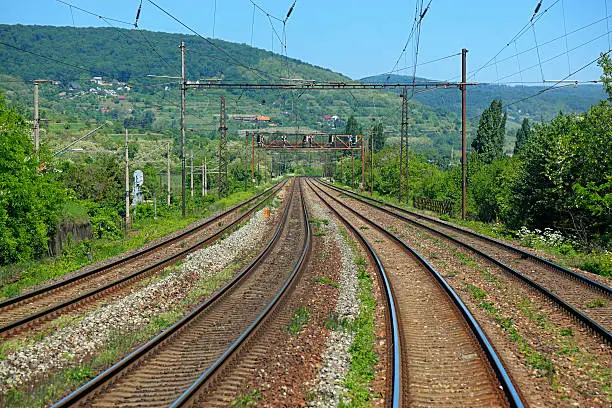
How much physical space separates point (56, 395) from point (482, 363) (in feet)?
19.8

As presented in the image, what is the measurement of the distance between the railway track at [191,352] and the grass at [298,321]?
0.56 m

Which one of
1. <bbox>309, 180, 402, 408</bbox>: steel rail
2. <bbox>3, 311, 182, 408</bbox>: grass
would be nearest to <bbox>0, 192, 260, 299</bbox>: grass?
<bbox>3, 311, 182, 408</bbox>: grass

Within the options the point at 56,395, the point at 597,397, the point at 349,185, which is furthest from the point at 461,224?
the point at 349,185

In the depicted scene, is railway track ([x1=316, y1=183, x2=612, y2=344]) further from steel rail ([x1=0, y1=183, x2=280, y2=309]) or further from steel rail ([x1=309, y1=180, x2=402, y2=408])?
steel rail ([x1=0, y1=183, x2=280, y2=309])

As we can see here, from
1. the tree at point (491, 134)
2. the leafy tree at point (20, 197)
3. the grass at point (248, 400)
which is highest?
the tree at point (491, 134)

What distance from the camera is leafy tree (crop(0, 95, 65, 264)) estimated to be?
1968 cm

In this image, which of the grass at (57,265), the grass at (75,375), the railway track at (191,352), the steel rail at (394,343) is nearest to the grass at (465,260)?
the steel rail at (394,343)

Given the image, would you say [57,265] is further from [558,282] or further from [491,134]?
[491,134]

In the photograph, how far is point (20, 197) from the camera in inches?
Result: 809

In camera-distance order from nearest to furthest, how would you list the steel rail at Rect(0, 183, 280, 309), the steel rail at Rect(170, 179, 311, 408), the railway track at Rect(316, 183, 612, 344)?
the steel rail at Rect(170, 179, 311, 408), the railway track at Rect(316, 183, 612, 344), the steel rail at Rect(0, 183, 280, 309)

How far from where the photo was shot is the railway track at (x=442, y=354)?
294 inches

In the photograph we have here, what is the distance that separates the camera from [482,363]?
865 cm

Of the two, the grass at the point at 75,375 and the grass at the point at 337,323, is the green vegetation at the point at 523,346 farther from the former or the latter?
the grass at the point at 75,375

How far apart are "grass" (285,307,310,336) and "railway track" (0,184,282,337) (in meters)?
4.53
